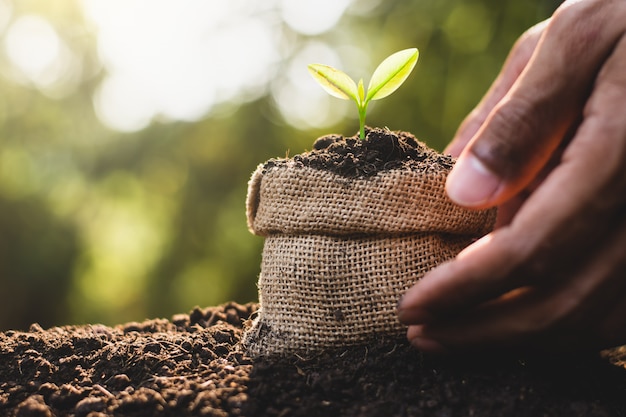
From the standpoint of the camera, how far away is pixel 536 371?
1.21 metres

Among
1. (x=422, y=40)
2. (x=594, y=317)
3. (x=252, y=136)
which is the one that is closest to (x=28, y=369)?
(x=594, y=317)

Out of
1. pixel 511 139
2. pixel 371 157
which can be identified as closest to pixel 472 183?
pixel 511 139

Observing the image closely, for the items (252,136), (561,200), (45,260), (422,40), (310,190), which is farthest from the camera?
(252,136)

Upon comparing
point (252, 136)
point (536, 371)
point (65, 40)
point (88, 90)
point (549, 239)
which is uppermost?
point (65, 40)

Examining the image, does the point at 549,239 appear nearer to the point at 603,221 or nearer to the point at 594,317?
the point at 603,221

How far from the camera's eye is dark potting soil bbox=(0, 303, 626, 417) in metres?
1.11

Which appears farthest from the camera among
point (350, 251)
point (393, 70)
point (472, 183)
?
point (393, 70)

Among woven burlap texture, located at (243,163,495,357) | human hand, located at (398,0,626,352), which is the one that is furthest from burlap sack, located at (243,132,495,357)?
human hand, located at (398,0,626,352)

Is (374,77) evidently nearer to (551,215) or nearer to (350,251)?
(350,251)

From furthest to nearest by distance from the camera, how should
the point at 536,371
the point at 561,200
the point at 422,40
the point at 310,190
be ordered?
the point at 422,40 < the point at 310,190 < the point at 536,371 < the point at 561,200

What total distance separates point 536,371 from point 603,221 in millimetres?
386

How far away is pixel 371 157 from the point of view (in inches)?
56.1

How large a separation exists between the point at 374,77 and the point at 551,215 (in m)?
0.70

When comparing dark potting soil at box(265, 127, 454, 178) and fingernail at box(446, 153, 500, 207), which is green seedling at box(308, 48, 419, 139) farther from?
fingernail at box(446, 153, 500, 207)
